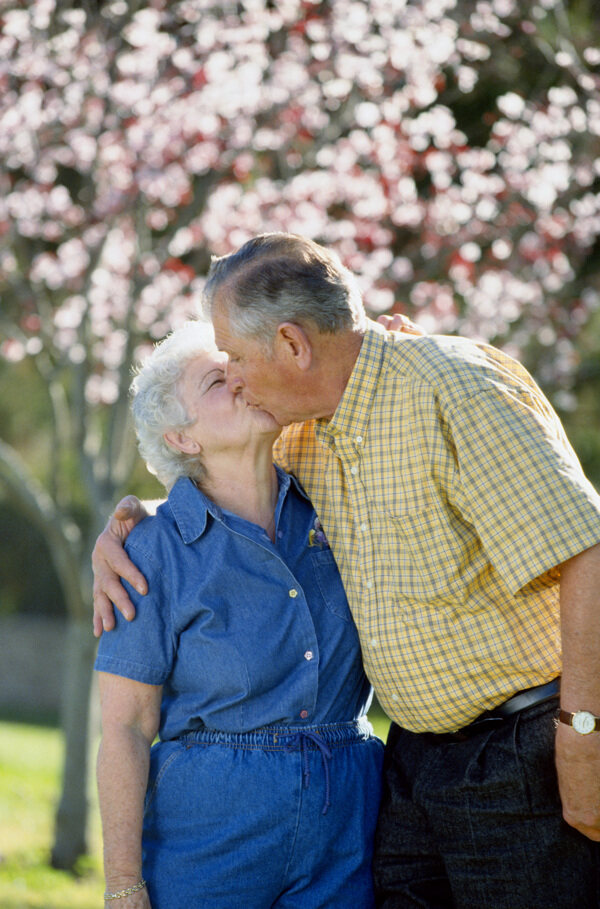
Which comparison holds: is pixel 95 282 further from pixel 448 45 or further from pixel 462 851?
pixel 462 851

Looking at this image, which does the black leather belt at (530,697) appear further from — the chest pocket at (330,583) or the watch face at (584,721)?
the chest pocket at (330,583)

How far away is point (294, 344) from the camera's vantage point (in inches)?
91.0

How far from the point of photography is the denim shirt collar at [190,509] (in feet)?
7.91

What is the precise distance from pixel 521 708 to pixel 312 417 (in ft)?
2.63

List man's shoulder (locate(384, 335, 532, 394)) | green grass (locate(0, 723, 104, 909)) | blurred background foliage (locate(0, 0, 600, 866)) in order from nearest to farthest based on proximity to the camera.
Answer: man's shoulder (locate(384, 335, 532, 394))
green grass (locate(0, 723, 104, 909))
blurred background foliage (locate(0, 0, 600, 866))

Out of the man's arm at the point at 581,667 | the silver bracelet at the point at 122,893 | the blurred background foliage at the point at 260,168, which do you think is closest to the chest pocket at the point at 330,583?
the man's arm at the point at 581,667

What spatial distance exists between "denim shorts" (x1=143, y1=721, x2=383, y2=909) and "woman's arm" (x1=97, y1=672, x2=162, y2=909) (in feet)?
0.27

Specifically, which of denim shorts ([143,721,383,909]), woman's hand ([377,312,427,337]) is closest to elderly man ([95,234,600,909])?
denim shorts ([143,721,383,909])

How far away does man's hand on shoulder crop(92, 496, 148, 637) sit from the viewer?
7.61ft

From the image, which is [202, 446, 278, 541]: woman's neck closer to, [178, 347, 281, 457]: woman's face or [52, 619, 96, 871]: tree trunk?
[178, 347, 281, 457]: woman's face

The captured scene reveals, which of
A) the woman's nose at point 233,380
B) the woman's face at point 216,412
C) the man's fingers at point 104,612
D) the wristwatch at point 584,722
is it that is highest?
the woman's nose at point 233,380

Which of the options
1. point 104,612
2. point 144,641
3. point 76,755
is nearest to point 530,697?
point 144,641

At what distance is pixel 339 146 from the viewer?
572cm

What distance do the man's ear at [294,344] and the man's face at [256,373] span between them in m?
0.02
